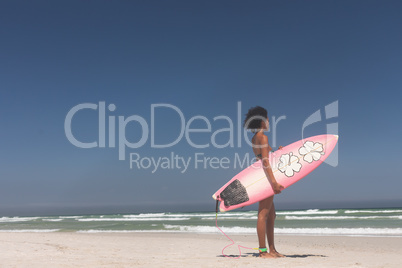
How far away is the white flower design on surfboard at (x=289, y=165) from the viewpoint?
511 centimetres

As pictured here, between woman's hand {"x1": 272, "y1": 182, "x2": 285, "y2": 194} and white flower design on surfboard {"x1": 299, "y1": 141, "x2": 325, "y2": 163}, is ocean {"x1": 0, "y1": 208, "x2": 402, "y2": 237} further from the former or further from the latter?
woman's hand {"x1": 272, "y1": 182, "x2": 285, "y2": 194}

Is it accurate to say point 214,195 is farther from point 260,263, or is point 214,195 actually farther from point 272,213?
point 260,263

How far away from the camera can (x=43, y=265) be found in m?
4.14

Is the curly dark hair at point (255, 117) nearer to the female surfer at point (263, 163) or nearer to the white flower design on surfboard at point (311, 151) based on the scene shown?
the female surfer at point (263, 163)

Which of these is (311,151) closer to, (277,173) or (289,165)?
(289,165)

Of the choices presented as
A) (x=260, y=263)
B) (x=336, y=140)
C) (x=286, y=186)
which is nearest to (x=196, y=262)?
(x=260, y=263)

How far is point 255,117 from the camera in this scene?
16.0 ft

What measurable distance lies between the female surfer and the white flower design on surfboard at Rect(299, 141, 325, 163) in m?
0.78

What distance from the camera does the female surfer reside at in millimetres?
4699

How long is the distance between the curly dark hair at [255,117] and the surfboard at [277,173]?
549 mm

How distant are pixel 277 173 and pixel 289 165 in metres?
0.22

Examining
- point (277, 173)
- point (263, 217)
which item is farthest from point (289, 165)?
point (263, 217)

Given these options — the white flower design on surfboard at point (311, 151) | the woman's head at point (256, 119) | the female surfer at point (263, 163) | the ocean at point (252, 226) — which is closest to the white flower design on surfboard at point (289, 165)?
the white flower design on surfboard at point (311, 151)

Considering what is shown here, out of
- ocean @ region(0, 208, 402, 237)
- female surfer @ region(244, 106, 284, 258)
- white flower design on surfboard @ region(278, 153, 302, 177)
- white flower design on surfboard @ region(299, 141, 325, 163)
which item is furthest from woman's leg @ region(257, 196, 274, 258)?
ocean @ region(0, 208, 402, 237)
